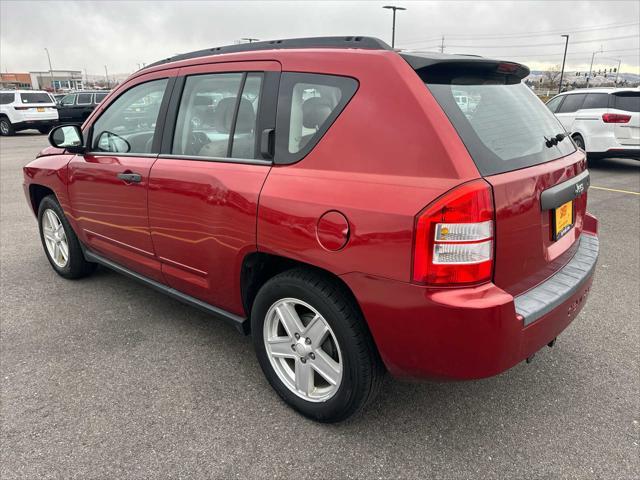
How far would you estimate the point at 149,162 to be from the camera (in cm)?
303

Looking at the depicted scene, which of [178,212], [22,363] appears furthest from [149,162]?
[22,363]

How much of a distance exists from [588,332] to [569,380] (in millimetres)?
682

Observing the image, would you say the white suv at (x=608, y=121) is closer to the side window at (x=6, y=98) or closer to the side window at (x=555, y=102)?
the side window at (x=555, y=102)

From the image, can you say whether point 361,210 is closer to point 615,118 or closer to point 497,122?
point 497,122

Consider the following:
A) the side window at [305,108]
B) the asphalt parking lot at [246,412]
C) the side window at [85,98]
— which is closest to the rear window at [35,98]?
the side window at [85,98]

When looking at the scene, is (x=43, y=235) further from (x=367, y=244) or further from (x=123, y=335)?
(x=367, y=244)

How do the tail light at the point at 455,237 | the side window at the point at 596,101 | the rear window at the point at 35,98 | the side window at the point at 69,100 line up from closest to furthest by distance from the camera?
the tail light at the point at 455,237
the side window at the point at 596,101
the rear window at the point at 35,98
the side window at the point at 69,100

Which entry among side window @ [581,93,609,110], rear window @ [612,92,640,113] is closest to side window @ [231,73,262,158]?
rear window @ [612,92,640,113]

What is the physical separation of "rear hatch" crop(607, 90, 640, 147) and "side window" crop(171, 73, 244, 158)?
A: 373 inches

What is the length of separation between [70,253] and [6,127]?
65.8ft

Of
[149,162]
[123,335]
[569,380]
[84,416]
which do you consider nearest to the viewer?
[84,416]

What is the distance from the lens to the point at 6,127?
20.3 metres

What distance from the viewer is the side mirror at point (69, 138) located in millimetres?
3594

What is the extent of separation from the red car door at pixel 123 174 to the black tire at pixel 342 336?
1.22 m
